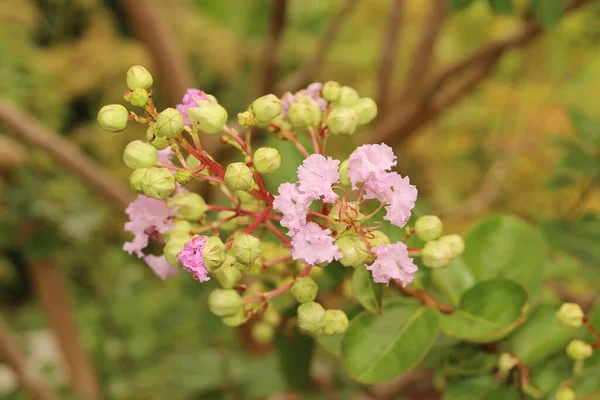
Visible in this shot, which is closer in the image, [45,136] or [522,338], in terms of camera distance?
[522,338]

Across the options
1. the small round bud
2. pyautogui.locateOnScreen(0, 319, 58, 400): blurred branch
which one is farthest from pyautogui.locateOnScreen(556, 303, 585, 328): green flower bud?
pyautogui.locateOnScreen(0, 319, 58, 400): blurred branch

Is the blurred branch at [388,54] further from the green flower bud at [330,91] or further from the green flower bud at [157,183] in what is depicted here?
the green flower bud at [157,183]

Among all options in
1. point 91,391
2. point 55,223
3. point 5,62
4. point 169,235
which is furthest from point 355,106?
point 5,62

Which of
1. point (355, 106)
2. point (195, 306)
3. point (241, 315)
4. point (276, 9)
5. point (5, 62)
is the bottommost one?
point (195, 306)

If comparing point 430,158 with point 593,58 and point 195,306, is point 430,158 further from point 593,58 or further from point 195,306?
point 195,306

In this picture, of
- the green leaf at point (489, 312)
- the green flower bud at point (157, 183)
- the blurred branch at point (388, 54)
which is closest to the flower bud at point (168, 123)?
the green flower bud at point (157, 183)

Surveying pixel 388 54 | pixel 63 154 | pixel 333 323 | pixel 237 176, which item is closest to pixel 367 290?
pixel 333 323

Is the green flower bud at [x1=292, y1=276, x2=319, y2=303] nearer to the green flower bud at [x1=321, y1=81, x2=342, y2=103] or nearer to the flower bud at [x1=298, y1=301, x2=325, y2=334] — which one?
the flower bud at [x1=298, y1=301, x2=325, y2=334]
